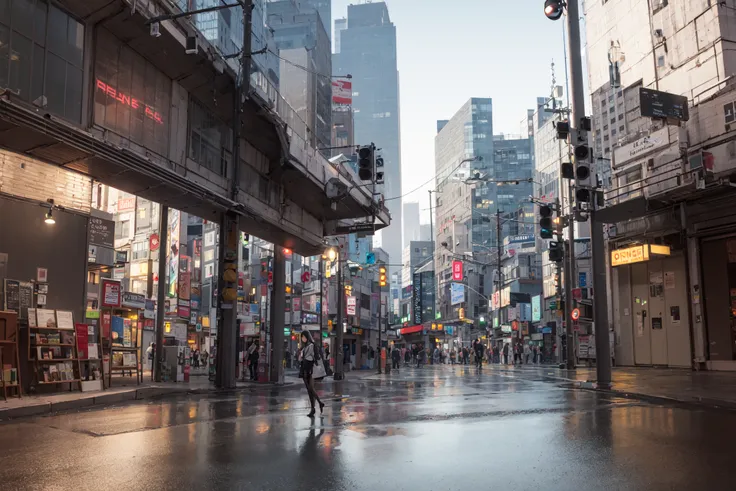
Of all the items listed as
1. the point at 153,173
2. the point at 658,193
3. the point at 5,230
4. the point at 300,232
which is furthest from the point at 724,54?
the point at 5,230

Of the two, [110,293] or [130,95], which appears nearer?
[130,95]

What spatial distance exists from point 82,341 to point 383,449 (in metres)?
13.4

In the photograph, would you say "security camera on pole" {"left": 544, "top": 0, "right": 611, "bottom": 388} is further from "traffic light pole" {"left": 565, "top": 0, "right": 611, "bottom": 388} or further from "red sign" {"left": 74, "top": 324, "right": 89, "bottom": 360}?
"red sign" {"left": 74, "top": 324, "right": 89, "bottom": 360}

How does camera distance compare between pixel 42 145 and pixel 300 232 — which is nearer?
pixel 42 145

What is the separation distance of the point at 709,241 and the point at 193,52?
22020 mm

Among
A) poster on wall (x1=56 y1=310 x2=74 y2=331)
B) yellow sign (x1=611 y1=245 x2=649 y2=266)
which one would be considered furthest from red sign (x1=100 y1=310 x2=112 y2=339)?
yellow sign (x1=611 y1=245 x2=649 y2=266)

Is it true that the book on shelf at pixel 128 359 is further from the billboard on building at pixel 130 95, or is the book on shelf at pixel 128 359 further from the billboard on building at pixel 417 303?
the billboard on building at pixel 417 303

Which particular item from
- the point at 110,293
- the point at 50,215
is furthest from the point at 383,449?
the point at 110,293

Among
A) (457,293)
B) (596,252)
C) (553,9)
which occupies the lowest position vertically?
(596,252)

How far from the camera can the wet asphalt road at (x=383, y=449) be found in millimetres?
6395

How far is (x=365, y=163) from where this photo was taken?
18.0 m

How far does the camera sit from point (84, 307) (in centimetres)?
1961

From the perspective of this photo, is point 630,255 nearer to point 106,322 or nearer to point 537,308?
point 106,322

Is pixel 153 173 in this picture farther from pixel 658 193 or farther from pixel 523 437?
pixel 658 193
